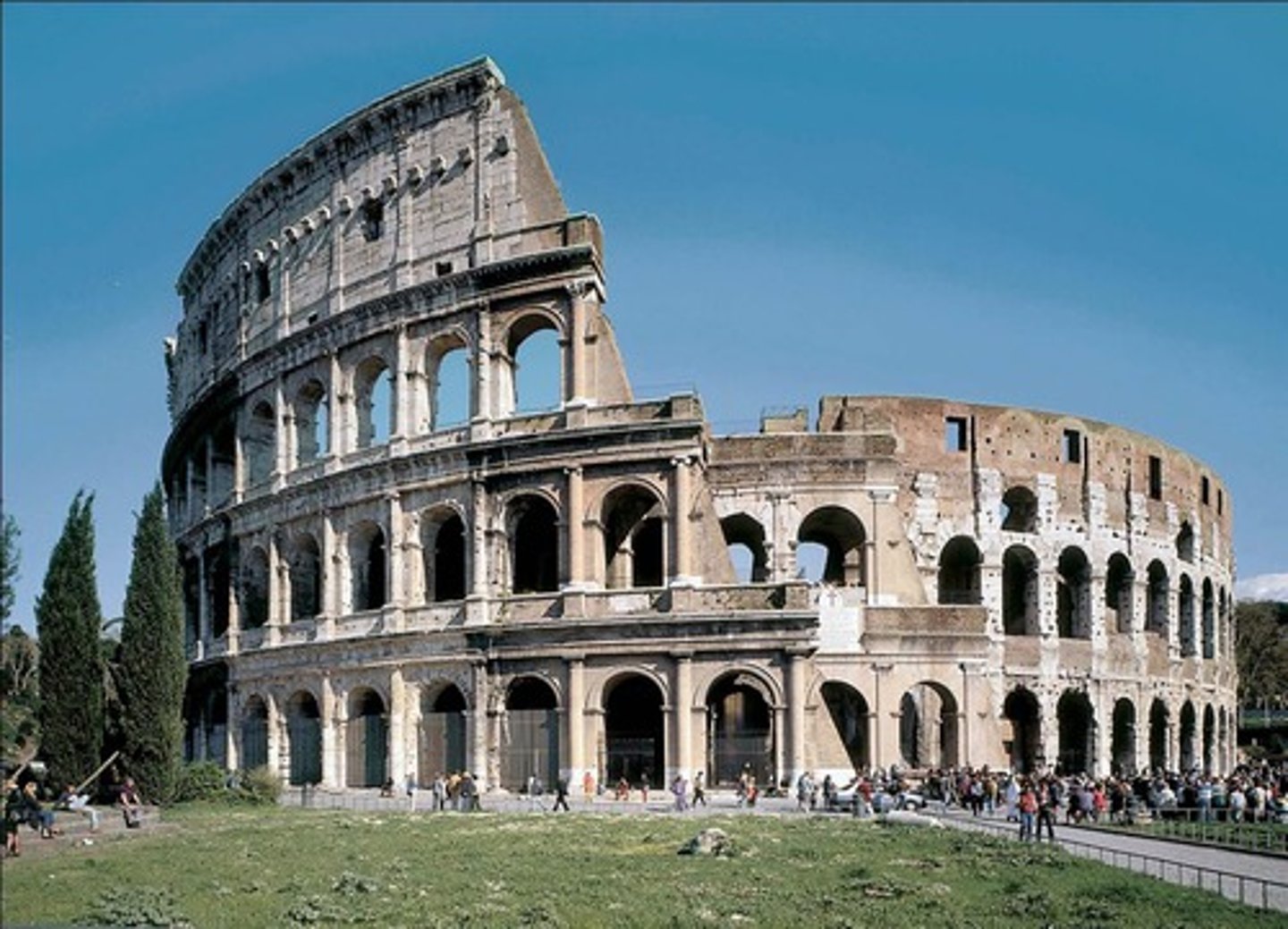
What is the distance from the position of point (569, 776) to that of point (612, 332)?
36.1ft

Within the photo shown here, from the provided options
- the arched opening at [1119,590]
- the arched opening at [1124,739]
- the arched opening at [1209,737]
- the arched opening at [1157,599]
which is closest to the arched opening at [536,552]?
the arched opening at [1119,590]

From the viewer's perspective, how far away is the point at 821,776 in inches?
1205

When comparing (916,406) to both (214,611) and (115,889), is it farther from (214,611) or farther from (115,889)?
(115,889)

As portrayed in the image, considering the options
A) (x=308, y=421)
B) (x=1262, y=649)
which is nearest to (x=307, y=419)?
(x=308, y=421)

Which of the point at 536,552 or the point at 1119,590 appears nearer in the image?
the point at 536,552

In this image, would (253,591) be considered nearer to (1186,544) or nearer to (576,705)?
(576,705)

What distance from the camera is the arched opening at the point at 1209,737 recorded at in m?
48.4

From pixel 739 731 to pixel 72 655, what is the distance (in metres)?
15.6

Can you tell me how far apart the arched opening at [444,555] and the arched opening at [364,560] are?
127 cm

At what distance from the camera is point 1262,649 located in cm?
6266

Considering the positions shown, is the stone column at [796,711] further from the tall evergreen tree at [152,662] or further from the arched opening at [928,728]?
the tall evergreen tree at [152,662]

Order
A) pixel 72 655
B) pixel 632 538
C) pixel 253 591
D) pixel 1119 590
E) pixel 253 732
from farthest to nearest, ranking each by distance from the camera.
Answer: pixel 1119 590 < pixel 253 591 < pixel 253 732 < pixel 632 538 < pixel 72 655

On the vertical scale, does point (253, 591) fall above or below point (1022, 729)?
above

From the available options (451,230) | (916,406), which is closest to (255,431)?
(451,230)
